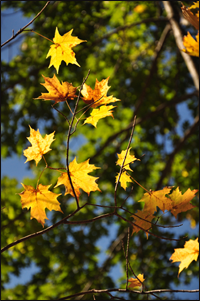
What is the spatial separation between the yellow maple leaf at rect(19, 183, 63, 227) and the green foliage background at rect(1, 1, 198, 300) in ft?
5.94

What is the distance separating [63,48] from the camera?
4.39 feet

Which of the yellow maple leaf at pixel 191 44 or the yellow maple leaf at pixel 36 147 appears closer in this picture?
the yellow maple leaf at pixel 191 44

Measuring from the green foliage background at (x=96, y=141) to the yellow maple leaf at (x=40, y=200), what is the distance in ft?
5.94

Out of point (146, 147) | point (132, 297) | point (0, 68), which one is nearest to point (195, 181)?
point (146, 147)

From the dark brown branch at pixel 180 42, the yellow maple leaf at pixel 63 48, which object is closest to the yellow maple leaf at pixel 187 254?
the yellow maple leaf at pixel 63 48

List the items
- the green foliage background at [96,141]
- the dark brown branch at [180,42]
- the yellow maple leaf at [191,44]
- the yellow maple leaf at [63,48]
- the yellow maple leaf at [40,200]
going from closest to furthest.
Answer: the yellow maple leaf at [191,44], the yellow maple leaf at [40,200], the yellow maple leaf at [63,48], the dark brown branch at [180,42], the green foliage background at [96,141]

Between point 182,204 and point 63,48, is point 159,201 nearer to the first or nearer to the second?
point 182,204

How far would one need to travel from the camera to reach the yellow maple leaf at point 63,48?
1.31 m

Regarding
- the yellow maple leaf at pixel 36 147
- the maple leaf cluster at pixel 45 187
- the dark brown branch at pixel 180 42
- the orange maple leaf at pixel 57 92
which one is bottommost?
the maple leaf cluster at pixel 45 187

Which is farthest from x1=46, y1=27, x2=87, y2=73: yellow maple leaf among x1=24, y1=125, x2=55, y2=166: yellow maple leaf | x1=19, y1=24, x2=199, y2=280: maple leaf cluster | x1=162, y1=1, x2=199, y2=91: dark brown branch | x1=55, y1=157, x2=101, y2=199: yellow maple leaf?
x1=162, y1=1, x2=199, y2=91: dark brown branch

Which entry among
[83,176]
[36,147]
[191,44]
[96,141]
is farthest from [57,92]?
[96,141]

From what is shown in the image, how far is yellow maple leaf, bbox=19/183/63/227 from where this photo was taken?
3.60 ft

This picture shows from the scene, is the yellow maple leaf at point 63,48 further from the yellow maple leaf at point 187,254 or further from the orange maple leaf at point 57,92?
the yellow maple leaf at point 187,254

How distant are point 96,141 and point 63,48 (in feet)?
11.0
